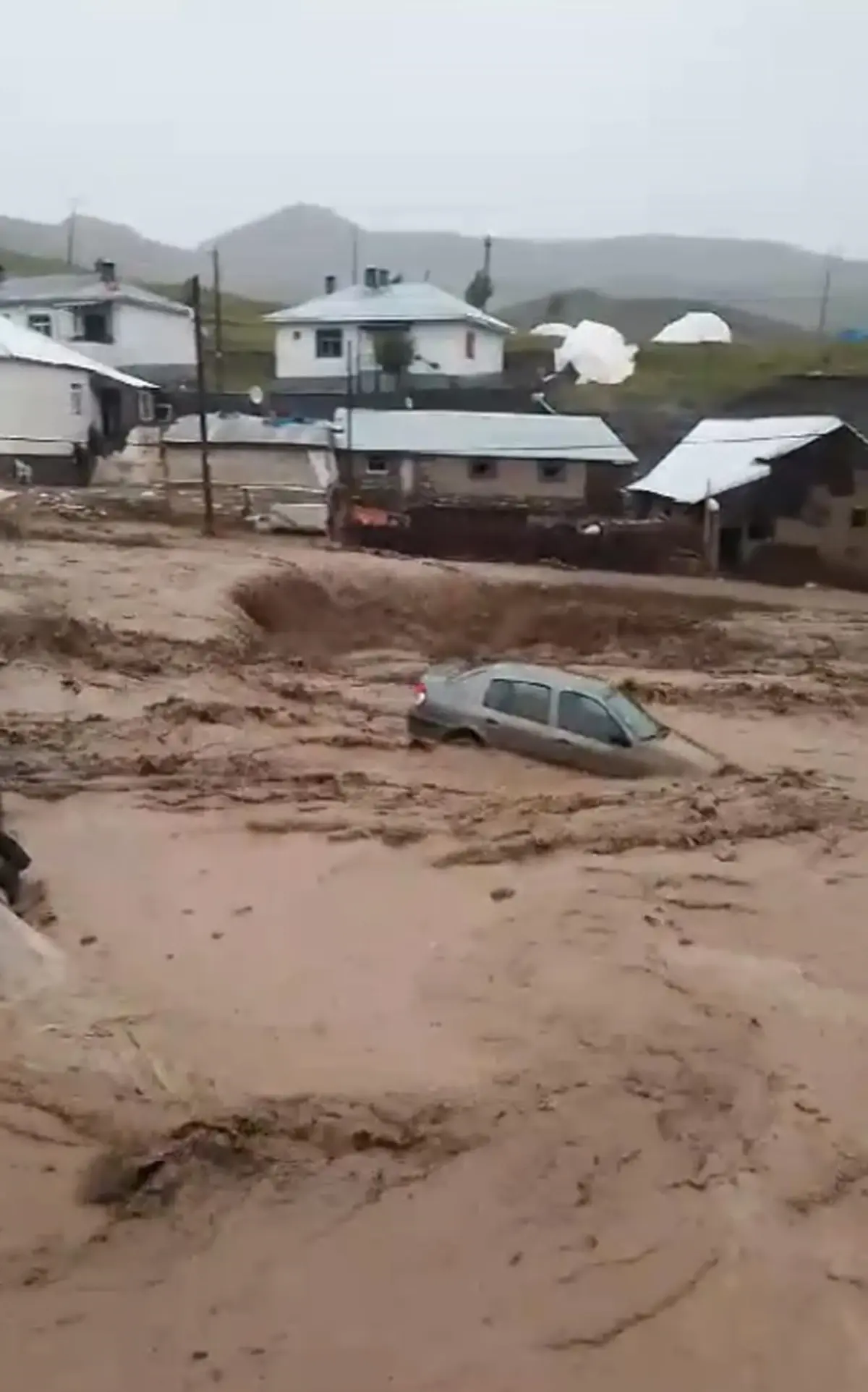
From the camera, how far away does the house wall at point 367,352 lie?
1874 inches

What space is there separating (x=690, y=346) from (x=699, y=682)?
1541 inches

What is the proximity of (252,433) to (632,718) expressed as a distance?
20.8 m

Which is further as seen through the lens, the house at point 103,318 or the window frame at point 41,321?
the window frame at point 41,321

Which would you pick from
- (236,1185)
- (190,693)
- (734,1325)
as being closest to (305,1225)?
(236,1185)

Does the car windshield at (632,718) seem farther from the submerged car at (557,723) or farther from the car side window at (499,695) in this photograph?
the car side window at (499,695)

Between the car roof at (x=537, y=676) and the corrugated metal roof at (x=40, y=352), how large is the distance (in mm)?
25450

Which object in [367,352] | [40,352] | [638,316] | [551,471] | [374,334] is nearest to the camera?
[551,471]

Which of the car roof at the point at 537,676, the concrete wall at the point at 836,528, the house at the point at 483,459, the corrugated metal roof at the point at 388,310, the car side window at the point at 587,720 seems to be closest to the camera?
the car side window at the point at 587,720

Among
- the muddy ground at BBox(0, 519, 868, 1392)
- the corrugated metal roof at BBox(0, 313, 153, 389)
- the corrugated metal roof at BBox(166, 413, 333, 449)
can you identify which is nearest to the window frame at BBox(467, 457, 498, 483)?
the corrugated metal roof at BBox(166, 413, 333, 449)

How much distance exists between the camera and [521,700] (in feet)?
48.2

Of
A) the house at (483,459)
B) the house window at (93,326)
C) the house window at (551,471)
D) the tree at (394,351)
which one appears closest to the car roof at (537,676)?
the house at (483,459)

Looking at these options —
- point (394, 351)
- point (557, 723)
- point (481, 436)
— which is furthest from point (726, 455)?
point (557, 723)

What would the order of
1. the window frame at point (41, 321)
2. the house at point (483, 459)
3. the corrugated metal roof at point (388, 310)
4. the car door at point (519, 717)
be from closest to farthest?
the car door at point (519, 717), the house at point (483, 459), the corrugated metal roof at point (388, 310), the window frame at point (41, 321)

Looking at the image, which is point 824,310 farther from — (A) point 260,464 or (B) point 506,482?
(A) point 260,464
